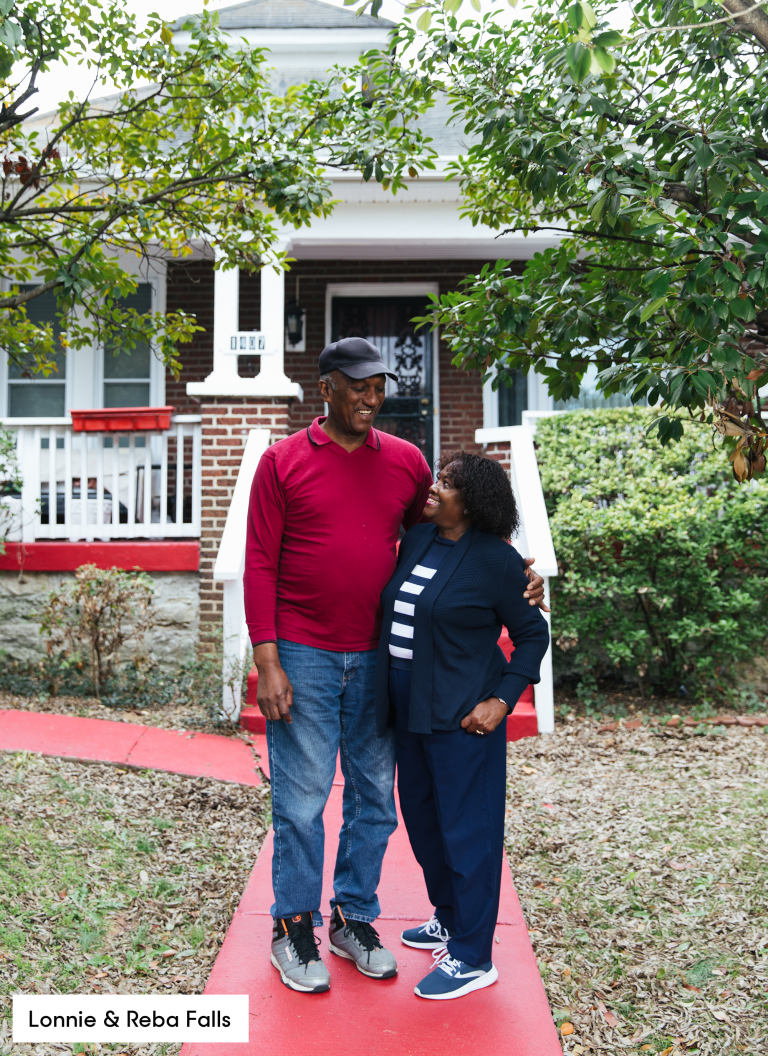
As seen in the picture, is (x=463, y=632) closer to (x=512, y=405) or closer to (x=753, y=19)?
(x=753, y=19)

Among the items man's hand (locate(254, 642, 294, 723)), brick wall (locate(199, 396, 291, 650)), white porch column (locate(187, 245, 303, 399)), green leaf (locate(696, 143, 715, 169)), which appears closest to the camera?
green leaf (locate(696, 143, 715, 169))

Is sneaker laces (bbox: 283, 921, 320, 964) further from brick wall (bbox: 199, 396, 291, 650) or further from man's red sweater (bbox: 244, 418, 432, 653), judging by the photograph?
brick wall (bbox: 199, 396, 291, 650)

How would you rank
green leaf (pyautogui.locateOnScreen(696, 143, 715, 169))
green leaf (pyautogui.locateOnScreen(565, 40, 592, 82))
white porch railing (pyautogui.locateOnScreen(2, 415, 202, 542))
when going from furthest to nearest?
white porch railing (pyautogui.locateOnScreen(2, 415, 202, 542))
green leaf (pyautogui.locateOnScreen(696, 143, 715, 169))
green leaf (pyautogui.locateOnScreen(565, 40, 592, 82))

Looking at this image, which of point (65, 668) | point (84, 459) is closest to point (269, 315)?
point (84, 459)

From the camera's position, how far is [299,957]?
104 inches

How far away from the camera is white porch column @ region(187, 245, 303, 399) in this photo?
6703 millimetres

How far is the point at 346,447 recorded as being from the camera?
8.91 feet

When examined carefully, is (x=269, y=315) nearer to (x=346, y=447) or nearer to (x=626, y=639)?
(x=626, y=639)

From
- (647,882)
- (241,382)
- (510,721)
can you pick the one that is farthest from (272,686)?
(241,382)

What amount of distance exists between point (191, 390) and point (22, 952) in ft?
14.7

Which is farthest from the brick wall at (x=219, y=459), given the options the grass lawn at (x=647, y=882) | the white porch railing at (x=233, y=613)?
the grass lawn at (x=647, y=882)

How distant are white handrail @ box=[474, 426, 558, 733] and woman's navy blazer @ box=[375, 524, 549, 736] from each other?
8.31ft

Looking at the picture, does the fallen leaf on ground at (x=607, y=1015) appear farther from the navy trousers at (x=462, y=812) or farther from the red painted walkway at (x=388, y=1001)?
the navy trousers at (x=462, y=812)

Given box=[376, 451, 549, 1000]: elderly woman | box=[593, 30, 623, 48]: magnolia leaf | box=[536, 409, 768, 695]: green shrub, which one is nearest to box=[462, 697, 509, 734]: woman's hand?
box=[376, 451, 549, 1000]: elderly woman
